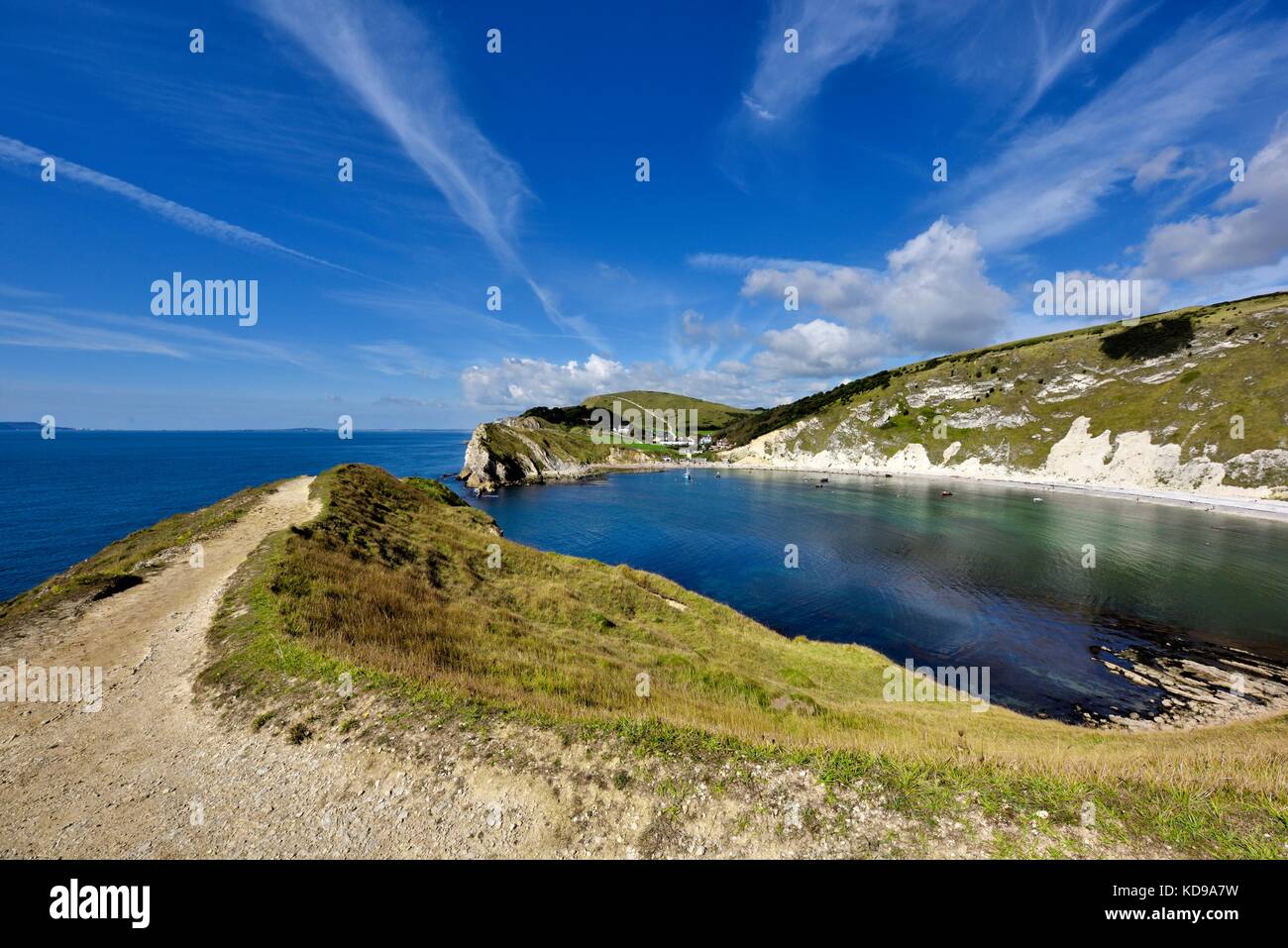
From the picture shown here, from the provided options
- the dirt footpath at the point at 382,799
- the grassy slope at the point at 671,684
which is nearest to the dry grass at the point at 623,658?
the grassy slope at the point at 671,684

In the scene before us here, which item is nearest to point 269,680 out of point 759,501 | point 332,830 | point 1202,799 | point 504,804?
point 332,830

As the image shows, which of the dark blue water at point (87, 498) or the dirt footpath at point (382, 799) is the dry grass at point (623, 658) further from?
the dark blue water at point (87, 498)

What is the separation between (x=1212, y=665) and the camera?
1192 inches

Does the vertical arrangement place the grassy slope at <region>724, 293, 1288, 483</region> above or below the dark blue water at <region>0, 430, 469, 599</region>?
above

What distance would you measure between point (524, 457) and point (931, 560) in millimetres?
119868

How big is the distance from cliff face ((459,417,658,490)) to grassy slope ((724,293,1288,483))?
90733 millimetres

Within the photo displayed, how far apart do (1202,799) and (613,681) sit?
1376cm

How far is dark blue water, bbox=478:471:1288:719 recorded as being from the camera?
33.2 meters

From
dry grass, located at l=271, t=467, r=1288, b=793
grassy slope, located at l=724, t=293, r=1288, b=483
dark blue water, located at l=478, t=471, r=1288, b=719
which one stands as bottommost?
dark blue water, located at l=478, t=471, r=1288, b=719

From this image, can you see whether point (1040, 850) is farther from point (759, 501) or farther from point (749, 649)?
point (759, 501)

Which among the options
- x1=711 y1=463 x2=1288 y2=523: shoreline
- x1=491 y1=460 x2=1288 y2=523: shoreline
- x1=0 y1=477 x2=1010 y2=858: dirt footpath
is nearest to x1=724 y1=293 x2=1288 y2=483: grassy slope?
x1=711 y1=463 x2=1288 y2=523: shoreline

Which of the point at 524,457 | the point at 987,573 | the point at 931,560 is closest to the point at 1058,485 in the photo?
the point at 931,560

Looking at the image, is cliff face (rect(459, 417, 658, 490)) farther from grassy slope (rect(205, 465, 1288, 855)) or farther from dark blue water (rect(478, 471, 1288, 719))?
grassy slope (rect(205, 465, 1288, 855))

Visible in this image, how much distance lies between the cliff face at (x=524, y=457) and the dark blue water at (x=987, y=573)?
27.8 m
